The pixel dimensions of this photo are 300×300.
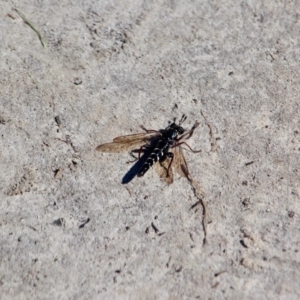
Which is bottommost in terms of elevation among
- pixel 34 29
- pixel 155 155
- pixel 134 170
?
pixel 34 29

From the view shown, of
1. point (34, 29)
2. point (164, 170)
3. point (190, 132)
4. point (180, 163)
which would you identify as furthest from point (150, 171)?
point (34, 29)

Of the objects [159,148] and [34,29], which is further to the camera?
[34,29]

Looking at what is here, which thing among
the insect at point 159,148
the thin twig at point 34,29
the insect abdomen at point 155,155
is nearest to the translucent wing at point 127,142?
the insect at point 159,148

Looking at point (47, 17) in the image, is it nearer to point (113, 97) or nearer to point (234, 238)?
point (113, 97)

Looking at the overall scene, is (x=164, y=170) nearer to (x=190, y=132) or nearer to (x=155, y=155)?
(x=155, y=155)

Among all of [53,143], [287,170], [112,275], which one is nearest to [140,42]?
[53,143]

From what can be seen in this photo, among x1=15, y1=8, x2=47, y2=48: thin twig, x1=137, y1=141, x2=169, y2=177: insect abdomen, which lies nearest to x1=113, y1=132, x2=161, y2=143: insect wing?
x1=137, y1=141, x2=169, y2=177: insect abdomen

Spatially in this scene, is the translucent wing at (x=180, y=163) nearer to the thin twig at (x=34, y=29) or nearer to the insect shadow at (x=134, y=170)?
the insect shadow at (x=134, y=170)

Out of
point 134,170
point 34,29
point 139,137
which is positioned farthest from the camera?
point 34,29
